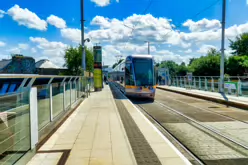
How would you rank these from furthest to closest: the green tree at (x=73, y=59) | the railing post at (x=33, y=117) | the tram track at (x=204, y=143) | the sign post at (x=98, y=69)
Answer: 1. the green tree at (x=73, y=59)
2. the sign post at (x=98, y=69)
3. the tram track at (x=204, y=143)
4. the railing post at (x=33, y=117)

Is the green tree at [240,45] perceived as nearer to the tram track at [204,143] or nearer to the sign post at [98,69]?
the sign post at [98,69]

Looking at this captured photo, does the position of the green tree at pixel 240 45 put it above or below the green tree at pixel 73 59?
above

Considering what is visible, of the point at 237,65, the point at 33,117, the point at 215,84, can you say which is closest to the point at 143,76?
the point at 215,84

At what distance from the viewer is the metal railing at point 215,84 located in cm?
1652

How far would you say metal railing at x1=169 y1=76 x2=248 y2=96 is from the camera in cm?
1652

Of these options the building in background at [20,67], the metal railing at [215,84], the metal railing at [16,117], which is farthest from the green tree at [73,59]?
the metal railing at [16,117]

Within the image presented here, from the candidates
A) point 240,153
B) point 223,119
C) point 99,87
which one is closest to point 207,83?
point 99,87

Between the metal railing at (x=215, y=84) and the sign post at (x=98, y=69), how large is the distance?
1104 cm

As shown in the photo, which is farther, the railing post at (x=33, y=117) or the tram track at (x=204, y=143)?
the tram track at (x=204, y=143)

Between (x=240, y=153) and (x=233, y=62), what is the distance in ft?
148

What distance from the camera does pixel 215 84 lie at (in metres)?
21.0

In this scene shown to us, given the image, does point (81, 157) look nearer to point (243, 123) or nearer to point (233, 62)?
point (243, 123)

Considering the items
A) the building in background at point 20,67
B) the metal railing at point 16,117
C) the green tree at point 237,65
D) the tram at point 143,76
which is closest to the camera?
the metal railing at point 16,117

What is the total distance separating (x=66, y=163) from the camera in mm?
4379
